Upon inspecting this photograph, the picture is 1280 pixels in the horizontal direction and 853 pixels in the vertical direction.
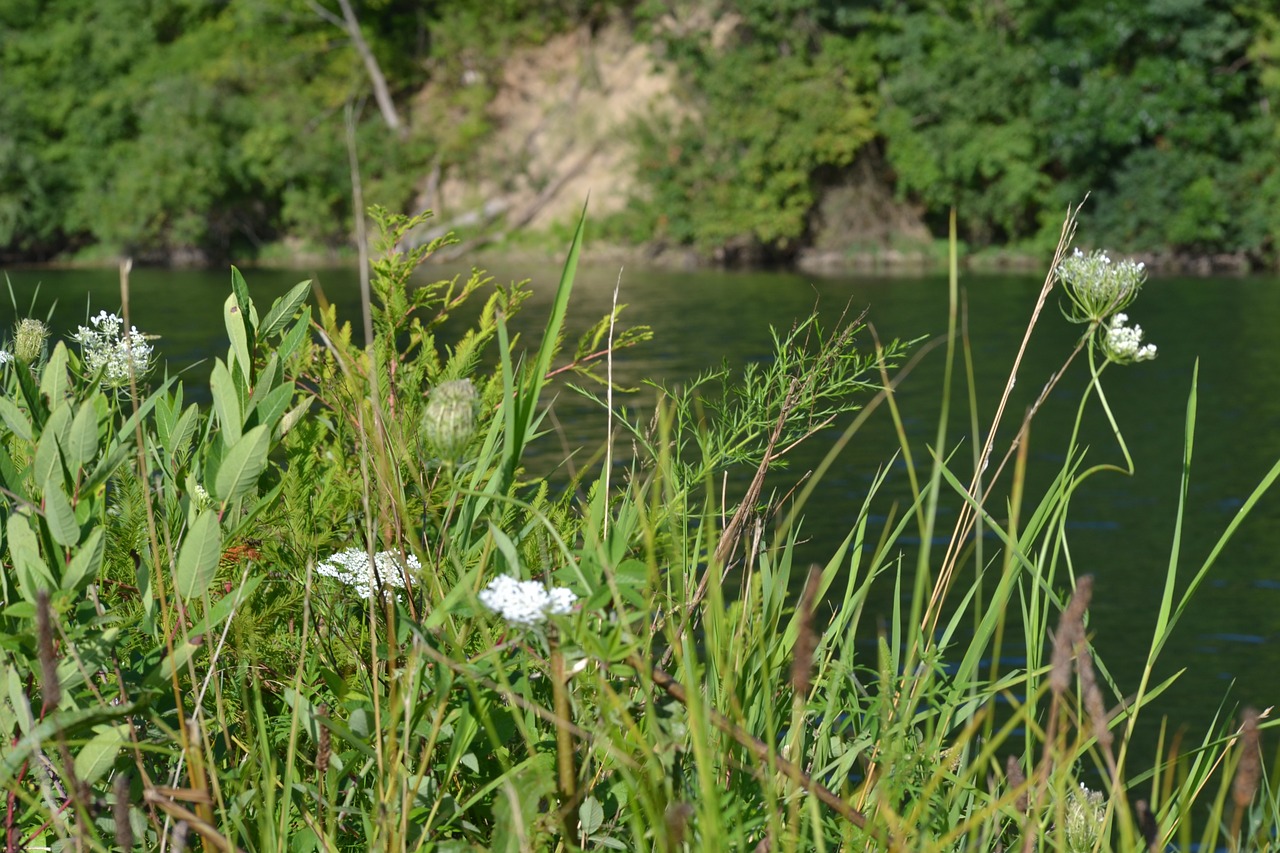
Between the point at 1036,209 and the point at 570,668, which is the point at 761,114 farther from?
the point at 570,668

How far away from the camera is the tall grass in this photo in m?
1.06

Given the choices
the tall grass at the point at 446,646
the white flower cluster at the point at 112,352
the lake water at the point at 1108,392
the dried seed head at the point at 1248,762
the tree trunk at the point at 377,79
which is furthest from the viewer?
the tree trunk at the point at 377,79

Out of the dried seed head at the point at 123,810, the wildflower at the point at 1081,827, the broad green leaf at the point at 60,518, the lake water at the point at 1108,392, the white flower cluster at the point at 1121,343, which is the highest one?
the white flower cluster at the point at 1121,343

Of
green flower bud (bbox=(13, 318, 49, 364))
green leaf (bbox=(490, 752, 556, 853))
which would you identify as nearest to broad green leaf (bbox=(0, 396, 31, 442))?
green flower bud (bbox=(13, 318, 49, 364))

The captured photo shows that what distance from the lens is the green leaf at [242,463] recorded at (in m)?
1.26

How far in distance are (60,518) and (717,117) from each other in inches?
1018

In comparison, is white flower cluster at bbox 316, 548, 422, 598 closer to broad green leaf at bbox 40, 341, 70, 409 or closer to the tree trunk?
broad green leaf at bbox 40, 341, 70, 409

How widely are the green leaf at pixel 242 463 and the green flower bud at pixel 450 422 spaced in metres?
0.25

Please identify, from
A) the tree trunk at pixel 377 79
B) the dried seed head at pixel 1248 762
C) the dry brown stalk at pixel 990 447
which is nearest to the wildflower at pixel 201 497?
the dry brown stalk at pixel 990 447

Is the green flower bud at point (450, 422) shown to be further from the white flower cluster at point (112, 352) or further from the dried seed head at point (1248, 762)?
the white flower cluster at point (112, 352)

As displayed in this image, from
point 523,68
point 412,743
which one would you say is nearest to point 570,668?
point 412,743

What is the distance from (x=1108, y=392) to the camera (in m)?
11.9

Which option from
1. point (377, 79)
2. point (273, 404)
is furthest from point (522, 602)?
point (377, 79)

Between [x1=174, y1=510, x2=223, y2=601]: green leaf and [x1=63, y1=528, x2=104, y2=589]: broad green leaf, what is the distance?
9 cm
